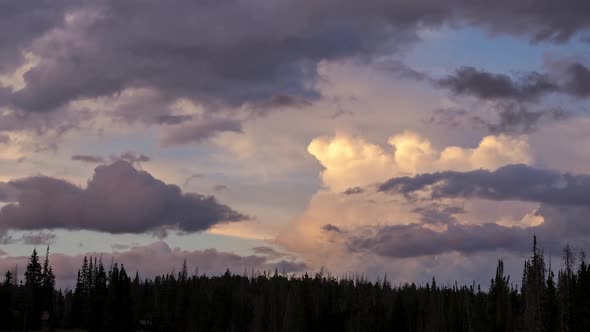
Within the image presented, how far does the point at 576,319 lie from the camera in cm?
17950

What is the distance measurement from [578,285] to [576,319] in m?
9.59

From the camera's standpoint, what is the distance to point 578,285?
610ft
